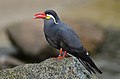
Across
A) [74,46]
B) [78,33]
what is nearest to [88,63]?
[74,46]

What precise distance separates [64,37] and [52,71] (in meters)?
0.44

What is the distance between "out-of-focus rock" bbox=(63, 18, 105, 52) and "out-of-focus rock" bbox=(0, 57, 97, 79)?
8.76 metres

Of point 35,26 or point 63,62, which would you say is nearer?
point 63,62

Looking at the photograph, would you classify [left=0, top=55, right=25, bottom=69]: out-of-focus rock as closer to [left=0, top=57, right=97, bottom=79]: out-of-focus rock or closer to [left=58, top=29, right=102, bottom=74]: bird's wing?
[left=0, top=57, right=97, bottom=79]: out-of-focus rock

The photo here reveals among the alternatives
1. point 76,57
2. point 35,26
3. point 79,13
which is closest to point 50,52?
point 35,26

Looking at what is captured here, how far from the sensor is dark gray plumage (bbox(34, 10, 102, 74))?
19.5ft

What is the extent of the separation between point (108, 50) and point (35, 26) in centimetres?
245

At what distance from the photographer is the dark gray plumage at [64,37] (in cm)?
593

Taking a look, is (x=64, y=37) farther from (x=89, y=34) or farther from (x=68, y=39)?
(x=89, y=34)

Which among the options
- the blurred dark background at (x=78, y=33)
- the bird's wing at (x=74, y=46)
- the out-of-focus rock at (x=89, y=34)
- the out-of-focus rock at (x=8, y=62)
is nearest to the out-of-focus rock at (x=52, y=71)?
the bird's wing at (x=74, y=46)

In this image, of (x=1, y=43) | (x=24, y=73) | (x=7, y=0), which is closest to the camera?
(x=24, y=73)

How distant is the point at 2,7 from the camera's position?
2033 cm

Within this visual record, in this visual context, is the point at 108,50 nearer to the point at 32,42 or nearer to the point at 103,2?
the point at 32,42

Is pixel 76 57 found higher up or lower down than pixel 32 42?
higher up
